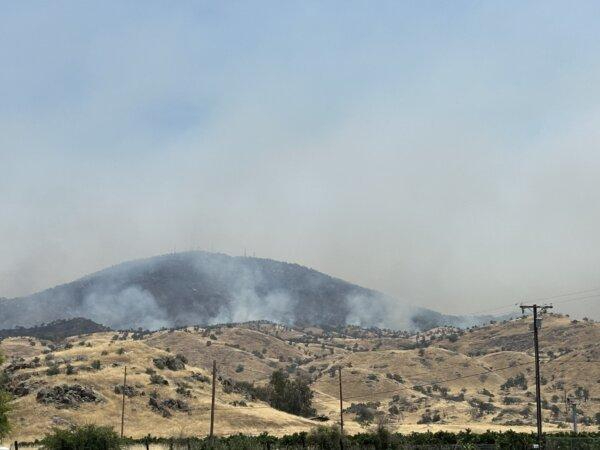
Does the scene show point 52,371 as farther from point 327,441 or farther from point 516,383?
point 516,383

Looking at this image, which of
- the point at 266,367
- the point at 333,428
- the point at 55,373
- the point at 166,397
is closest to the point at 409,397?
the point at 266,367

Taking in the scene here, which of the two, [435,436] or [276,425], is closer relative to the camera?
[435,436]

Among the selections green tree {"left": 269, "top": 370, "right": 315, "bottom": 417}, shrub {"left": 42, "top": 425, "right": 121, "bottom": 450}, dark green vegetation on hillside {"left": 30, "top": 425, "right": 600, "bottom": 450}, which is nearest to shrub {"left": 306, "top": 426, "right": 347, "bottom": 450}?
dark green vegetation on hillside {"left": 30, "top": 425, "right": 600, "bottom": 450}

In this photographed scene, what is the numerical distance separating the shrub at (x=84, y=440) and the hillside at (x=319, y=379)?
25153mm

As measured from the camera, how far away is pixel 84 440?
4872 centimetres

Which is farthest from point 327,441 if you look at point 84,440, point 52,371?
point 52,371

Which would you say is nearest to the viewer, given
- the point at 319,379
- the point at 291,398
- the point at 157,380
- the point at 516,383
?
the point at 157,380

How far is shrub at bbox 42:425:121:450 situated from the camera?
160 ft

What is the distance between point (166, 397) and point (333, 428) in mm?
37966

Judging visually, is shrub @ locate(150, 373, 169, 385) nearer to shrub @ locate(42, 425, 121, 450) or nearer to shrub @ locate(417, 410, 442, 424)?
shrub @ locate(417, 410, 442, 424)

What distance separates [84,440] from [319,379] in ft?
315

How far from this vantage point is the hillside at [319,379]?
8100 centimetres

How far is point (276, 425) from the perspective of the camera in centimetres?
8069

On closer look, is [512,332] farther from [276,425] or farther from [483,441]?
[483,441]
